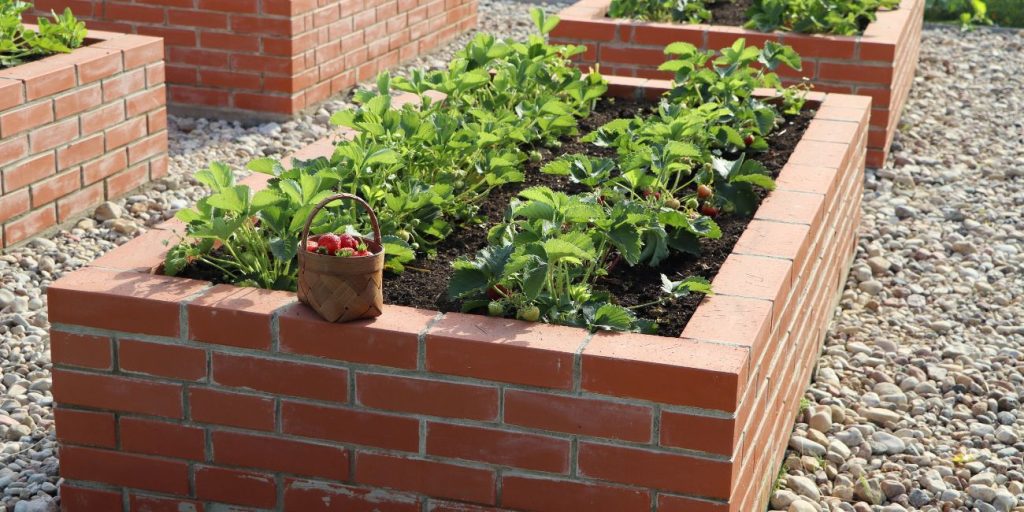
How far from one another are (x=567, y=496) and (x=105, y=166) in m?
3.12

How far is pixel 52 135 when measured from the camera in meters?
4.79

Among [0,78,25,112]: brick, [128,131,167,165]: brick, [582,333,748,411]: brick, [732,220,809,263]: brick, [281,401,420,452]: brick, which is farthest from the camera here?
[128,131,167,165]: brick

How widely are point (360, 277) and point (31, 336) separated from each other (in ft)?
5.65

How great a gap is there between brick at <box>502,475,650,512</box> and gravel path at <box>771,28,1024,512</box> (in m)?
0.83

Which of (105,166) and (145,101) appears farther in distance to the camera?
(145,101)

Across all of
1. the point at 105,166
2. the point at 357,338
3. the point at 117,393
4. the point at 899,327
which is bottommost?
the point at 899,327

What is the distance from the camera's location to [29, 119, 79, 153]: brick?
15.4ft

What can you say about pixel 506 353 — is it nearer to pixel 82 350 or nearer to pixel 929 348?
pixel 82 350

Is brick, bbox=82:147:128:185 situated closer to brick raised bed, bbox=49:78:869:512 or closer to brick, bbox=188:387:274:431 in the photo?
brick raised bed, bbox=49:78:869:512

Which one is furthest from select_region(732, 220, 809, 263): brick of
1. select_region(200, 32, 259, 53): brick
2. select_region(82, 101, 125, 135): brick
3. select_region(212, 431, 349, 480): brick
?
select_region(200, 32, 259, 53): brick

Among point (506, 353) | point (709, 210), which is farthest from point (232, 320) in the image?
point (709, 210)

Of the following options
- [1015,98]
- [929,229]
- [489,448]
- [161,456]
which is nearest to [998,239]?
[929,229]

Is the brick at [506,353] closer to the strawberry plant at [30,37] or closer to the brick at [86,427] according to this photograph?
the brick at [86,427]

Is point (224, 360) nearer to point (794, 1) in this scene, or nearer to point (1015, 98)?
point (794, 1)
